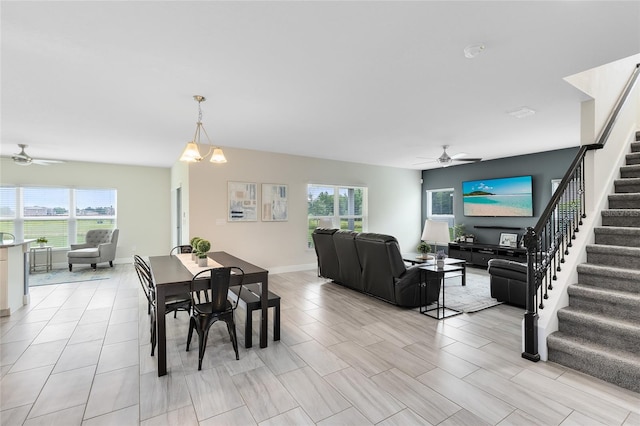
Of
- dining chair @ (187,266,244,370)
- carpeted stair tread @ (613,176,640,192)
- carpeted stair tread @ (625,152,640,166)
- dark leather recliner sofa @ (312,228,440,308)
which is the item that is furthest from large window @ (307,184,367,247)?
carpeted stair tread @ (625,152,640,166)

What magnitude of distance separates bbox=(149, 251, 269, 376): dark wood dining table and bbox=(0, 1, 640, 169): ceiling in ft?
6.03

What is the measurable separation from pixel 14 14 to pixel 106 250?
20.4 feet

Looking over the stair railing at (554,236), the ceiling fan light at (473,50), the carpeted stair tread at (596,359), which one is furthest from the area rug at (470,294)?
the ceiling fan light at (473,50)

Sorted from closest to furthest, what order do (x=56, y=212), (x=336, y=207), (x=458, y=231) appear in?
(x=56, y=212)
(x=336, y=207)
(x=458, y=231)

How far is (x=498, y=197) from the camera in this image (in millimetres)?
7008

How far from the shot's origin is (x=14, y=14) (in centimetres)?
189

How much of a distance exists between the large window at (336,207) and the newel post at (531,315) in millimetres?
4257

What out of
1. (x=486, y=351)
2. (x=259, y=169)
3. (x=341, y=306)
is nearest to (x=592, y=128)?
(x=486, y=351)

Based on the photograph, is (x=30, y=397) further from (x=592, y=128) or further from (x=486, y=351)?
(x=592, y=128)

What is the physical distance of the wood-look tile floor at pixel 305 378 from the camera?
1985 millimetres

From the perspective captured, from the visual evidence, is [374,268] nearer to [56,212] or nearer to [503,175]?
[503,175]

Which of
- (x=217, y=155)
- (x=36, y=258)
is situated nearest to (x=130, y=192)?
(x=36, y=258)

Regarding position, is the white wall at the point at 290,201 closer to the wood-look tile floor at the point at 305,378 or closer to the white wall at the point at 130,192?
the white wall at the point at 130,192

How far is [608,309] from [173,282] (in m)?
3.81
